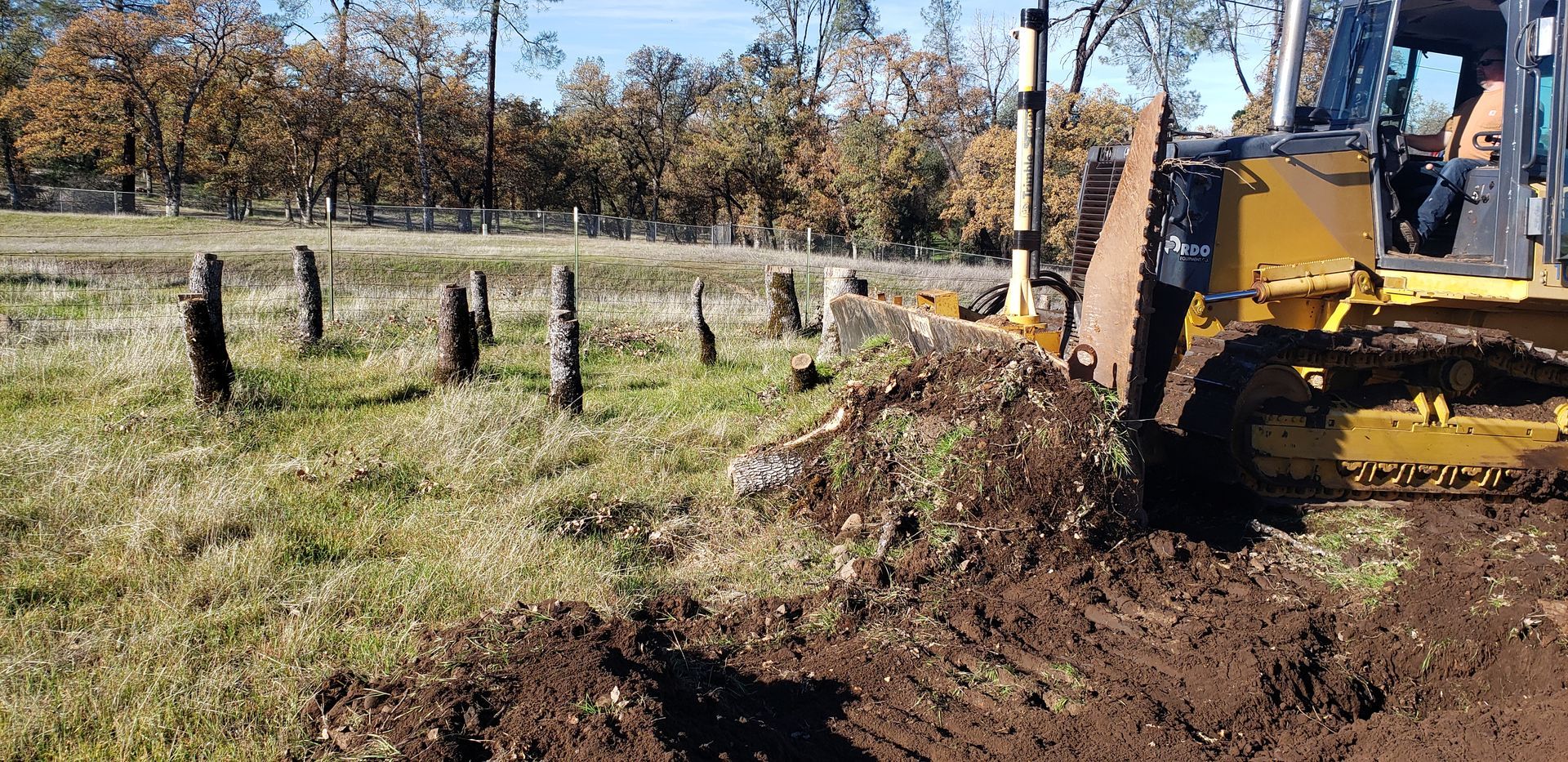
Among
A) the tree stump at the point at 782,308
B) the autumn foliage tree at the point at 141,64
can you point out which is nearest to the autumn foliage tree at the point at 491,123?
the autumn foliage tree at the point at 141,64

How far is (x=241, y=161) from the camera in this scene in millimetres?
43969

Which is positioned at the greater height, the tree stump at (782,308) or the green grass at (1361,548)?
the tree stump at (782,308)

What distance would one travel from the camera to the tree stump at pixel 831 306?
32.8 feet

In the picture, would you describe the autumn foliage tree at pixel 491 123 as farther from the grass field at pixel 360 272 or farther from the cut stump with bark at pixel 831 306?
the cut stump with bark at pixel 831 306

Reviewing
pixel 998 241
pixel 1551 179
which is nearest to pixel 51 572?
pixel 1551 179

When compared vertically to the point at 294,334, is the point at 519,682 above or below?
below

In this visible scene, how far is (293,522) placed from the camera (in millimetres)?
5551

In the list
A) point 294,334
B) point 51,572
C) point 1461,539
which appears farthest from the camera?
point 294,334

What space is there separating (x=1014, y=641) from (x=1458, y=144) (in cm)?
516

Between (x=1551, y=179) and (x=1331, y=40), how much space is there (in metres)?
1.80

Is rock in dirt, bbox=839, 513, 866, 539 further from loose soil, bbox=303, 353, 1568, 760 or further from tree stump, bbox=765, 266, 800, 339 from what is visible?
tree stump, bbox=765, 266, 800, 339

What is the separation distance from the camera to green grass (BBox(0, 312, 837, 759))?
12.2 ft

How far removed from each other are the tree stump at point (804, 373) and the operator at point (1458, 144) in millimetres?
4261

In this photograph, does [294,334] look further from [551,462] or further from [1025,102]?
[1025,102]
